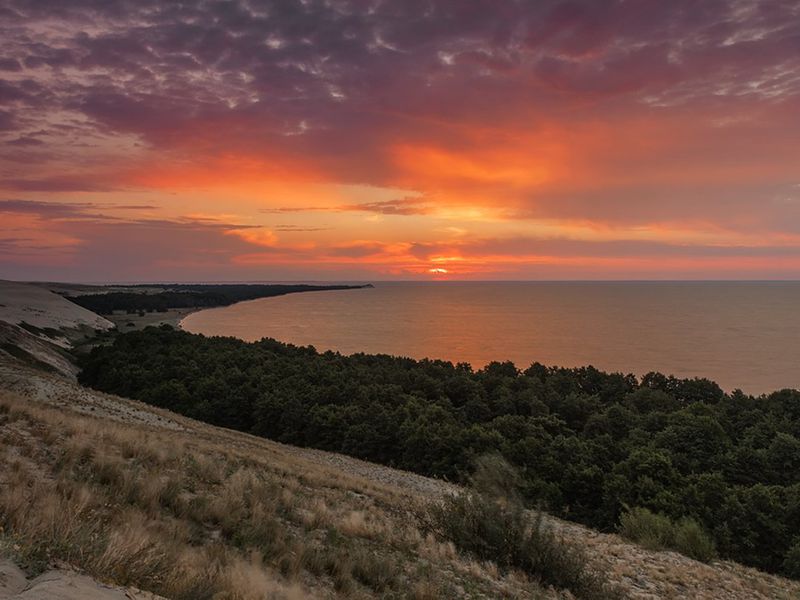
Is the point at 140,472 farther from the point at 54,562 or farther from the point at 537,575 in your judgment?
the point at 537,575

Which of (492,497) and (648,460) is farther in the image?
(648,460)

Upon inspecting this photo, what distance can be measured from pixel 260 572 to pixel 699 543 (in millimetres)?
16679

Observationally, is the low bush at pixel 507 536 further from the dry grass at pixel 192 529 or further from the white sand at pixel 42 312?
the white sand at pixel 42 312

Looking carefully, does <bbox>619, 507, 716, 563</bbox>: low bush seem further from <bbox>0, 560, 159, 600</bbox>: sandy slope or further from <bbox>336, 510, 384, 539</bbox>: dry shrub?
<bbox>0, 560, 159, 600</bbox>: sandy slope

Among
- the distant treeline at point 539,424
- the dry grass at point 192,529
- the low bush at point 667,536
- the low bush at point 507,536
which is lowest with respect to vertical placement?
the distant treeline at point 539,424

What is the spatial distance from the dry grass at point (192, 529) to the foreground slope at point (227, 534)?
32 millimetres

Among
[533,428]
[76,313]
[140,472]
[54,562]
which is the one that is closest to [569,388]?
[533,428]

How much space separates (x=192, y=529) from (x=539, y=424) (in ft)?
119

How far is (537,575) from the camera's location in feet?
34.1

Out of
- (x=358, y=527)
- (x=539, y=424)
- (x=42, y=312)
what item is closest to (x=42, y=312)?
(x=42, y=312)

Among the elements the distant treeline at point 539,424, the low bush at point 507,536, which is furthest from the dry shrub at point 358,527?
the distant treeline at point 539,424

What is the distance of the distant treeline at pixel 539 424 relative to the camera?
2592 cm

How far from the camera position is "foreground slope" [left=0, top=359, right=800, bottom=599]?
571cm

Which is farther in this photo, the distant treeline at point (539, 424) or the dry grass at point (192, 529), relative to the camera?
the distant treeline at point (539, 424)
